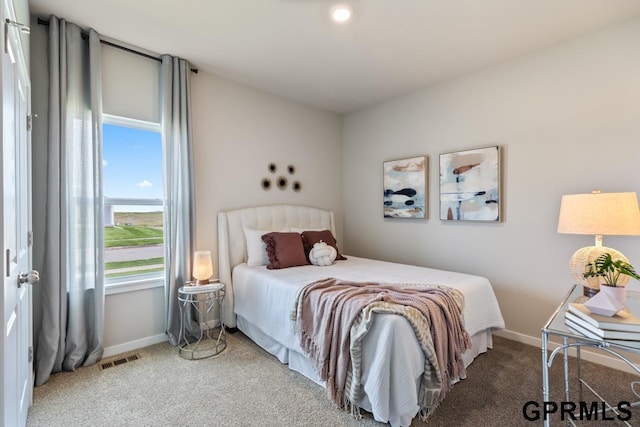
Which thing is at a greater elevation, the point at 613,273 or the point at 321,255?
the point at 613,273

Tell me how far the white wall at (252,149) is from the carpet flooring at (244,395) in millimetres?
1217

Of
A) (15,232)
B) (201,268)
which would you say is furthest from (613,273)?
(15,232)

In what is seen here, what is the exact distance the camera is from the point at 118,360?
8.39 ft

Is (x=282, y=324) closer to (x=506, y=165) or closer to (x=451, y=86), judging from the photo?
(x=506, y=165)

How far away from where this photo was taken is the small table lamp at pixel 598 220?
75.1 inches

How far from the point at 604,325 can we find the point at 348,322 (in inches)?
47.4

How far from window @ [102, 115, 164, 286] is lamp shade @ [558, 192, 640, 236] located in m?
3.44

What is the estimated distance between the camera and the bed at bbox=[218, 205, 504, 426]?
1.68 meters

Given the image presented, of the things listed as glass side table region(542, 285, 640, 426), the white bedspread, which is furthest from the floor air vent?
glass side table region(542, 285, 640, 426)

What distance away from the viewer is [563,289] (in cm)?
265

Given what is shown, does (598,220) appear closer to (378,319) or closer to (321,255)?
(378,319)

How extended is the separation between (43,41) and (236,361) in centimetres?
294

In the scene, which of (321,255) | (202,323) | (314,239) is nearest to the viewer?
(202,323)

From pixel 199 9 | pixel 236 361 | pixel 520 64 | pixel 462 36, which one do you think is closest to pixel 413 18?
pixel 462 36
